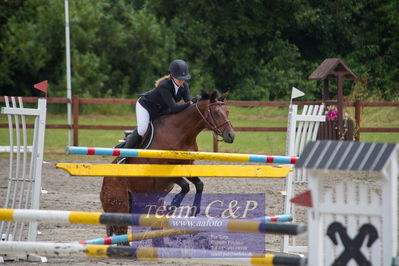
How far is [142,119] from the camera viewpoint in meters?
6.48

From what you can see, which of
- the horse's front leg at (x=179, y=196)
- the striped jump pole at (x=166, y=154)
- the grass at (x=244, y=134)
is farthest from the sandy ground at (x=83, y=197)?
the grass at (x=244, y=134)

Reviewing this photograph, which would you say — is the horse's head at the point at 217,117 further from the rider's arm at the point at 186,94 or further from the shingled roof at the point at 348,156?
the shingled roof at the point at 348,156

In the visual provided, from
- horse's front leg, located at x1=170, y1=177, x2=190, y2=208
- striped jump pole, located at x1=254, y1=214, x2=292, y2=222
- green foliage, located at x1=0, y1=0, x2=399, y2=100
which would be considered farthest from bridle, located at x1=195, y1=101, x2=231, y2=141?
green foliage, located at x1=0, y1=0, x2=399, y2=100

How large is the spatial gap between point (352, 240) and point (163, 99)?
11.2 feet

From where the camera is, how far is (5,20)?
1113 inches

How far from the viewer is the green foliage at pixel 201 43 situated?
26531mm

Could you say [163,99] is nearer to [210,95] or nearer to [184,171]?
[210,95]

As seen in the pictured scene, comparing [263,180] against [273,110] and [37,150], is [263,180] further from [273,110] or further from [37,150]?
[273,110]

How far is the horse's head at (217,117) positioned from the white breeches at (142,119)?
1.86ft

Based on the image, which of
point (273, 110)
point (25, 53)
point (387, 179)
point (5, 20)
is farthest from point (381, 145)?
point (5, 20)

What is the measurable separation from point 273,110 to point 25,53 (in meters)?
9.19

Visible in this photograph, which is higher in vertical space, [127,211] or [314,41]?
[314,41]

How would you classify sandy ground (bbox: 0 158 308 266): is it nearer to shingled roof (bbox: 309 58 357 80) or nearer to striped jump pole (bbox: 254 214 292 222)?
striped jump pole (bbox: 254 214 292 222)

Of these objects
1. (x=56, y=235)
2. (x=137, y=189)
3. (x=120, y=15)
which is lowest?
(x=56, y=235)
